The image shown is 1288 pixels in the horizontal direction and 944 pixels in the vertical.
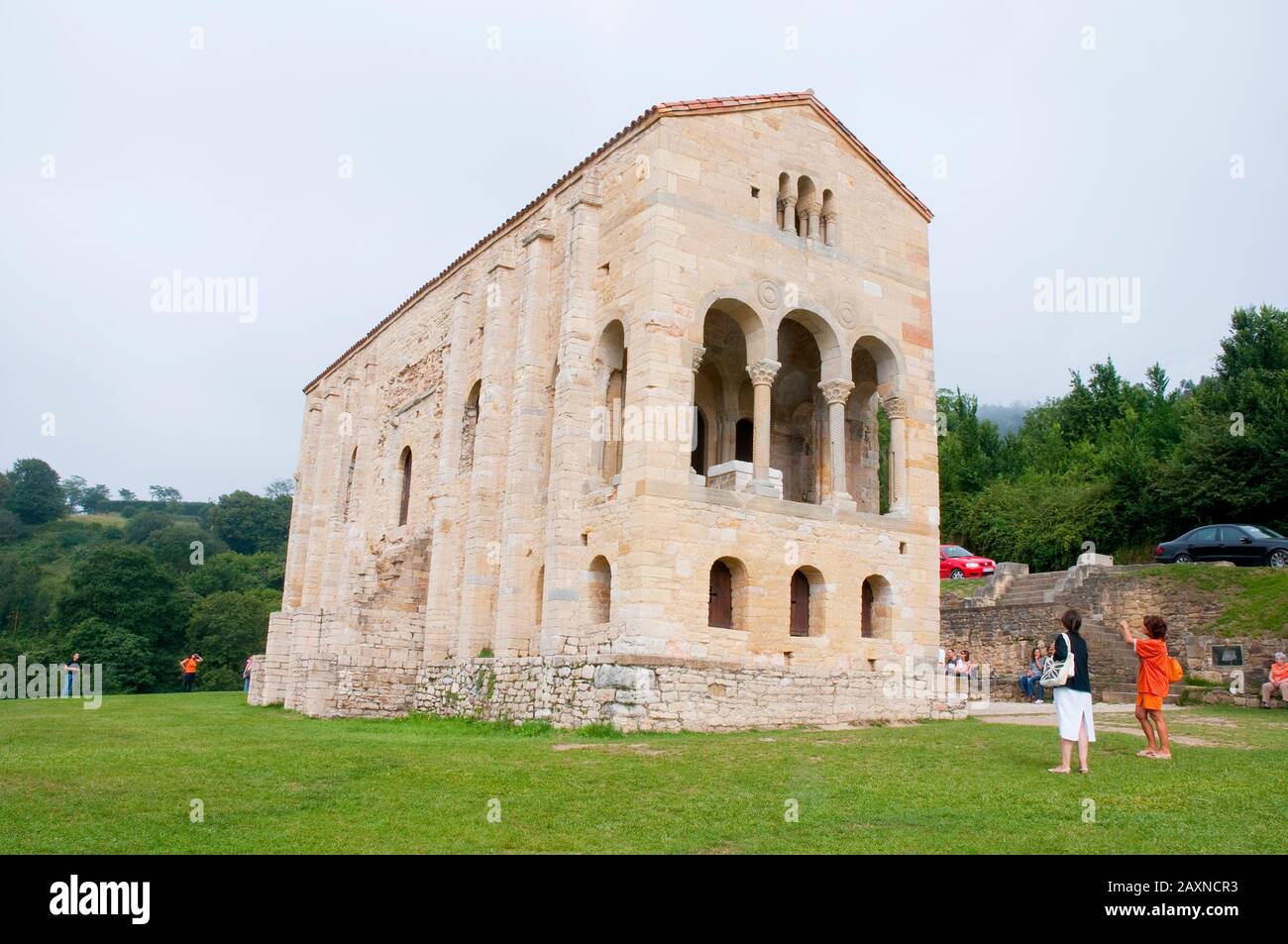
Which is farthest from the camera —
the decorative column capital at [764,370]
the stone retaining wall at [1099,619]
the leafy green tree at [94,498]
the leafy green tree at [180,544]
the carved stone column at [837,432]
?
the leafy green tree at [94,498]

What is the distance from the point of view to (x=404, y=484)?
2897 cm

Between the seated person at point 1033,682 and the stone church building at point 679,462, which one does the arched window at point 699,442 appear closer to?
the stone church building at point 679,462

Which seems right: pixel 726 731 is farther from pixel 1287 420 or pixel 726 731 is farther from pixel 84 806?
pixel 1287 420

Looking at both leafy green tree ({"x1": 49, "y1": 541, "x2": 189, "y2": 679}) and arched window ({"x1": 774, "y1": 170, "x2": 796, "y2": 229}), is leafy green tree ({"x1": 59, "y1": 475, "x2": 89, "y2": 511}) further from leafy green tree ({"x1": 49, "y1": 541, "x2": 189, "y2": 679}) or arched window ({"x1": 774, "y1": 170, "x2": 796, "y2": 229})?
arched window ({"x1": 774, "y1": 170, "x2": 796, "y2": 229})

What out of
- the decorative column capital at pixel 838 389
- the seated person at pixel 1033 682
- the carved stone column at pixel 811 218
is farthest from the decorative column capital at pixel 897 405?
the seated person at pixel 1033 682

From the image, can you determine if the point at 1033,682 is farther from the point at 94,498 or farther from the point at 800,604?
the point at 94,498

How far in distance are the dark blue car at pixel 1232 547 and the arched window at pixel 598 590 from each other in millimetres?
18861

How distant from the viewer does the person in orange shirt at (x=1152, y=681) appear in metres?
11.4

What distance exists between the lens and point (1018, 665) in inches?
1097

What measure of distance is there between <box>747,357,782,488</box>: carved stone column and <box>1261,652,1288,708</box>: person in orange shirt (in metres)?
10.3

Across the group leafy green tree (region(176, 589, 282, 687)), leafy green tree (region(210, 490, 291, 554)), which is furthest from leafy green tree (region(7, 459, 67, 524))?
leafy green tree (region(176, 589, 282, 687))

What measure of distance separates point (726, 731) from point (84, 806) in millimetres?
9898

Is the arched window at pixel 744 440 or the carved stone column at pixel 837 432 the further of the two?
the arched window at pixel 744 440
